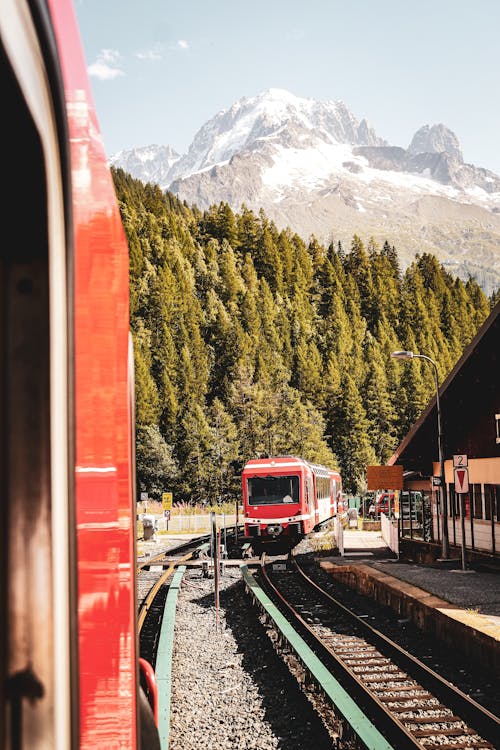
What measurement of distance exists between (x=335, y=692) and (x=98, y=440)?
7457 mm

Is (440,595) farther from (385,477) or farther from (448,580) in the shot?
(385,477)

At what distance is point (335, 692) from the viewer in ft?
28.2

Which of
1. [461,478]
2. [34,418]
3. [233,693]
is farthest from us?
[461,478]

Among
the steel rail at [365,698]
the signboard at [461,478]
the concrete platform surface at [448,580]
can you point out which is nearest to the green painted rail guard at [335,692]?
the steel rail at [365,698]

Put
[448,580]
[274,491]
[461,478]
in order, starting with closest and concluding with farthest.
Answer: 1. [448,580]
2. [461,478]
3. [274,491]

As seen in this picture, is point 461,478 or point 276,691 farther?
point 461,478

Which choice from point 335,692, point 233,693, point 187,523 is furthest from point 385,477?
point 187,523

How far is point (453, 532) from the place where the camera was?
25.5m

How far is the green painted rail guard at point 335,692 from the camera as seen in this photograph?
703cm

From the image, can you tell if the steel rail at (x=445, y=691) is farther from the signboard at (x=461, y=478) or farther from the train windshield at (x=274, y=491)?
the train windshield at (x=274, y=491)

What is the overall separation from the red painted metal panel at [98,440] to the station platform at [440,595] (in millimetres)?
8907

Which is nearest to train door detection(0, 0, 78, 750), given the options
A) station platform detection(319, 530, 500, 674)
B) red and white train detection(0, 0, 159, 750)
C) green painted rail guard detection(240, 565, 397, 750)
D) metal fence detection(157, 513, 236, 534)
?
red and white train detection(0, 0, 159, 750)

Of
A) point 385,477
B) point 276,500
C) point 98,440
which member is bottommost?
point 276,500

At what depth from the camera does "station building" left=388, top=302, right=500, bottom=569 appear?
1944cm
